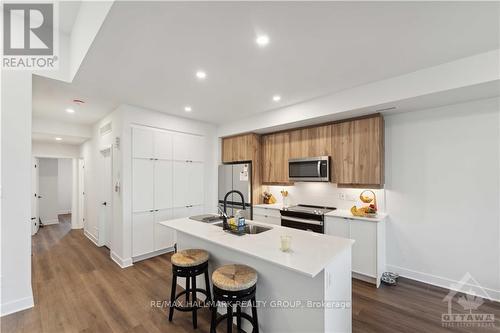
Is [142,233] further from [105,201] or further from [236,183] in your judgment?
[236,183]

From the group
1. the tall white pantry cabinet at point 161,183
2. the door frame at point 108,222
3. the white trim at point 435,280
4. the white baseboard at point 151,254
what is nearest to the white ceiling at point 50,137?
the door frame at point 108,222

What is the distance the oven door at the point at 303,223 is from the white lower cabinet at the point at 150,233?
230 cm

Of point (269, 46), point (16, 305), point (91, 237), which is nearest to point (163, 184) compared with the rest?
point (16, 305)

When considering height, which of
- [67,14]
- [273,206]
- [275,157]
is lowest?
[273,206]

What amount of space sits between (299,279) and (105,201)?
439cm

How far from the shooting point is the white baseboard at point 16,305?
233cm

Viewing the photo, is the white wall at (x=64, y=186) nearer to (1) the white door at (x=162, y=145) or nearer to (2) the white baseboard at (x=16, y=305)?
(1) the white door at (x=162, y=145)

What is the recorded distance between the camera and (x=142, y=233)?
3809 millimetres

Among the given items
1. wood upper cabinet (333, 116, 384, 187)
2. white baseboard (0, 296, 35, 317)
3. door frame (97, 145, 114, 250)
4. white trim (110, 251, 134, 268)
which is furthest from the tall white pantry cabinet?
wood upper cabinet (333, 116, 384, 187)

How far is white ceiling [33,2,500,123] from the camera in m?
1.61

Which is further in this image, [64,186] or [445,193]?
[64,186]

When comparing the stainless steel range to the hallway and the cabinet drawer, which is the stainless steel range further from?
the hallway

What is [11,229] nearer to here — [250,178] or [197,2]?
[197,2]

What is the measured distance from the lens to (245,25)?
1744 millimetres
